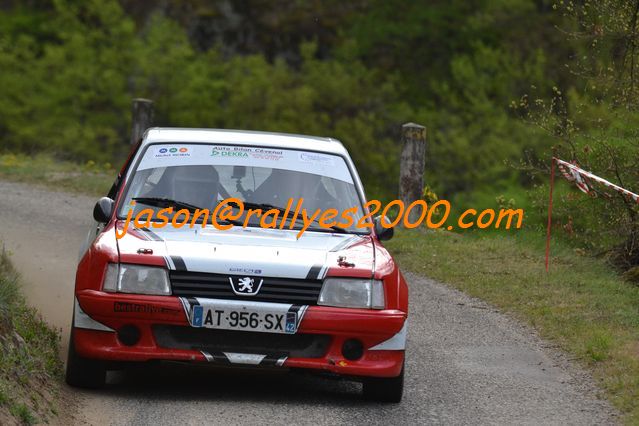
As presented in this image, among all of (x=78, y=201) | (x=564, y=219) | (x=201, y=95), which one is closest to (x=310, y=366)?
(x=564, y=219)

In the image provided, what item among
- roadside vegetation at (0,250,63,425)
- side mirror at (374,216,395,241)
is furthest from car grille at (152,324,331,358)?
side mirror at (374,216,395,241)

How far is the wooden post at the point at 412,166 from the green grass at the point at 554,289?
0.71 metres

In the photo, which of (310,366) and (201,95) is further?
(201,95)

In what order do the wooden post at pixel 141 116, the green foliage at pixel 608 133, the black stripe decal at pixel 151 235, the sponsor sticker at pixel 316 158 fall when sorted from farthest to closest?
the wooden post at pixel 141 116 < the green foliage at pixel 608 133 < the sponsor sticker at pixel 316 158 < the black stripe decal at pixel 151 235

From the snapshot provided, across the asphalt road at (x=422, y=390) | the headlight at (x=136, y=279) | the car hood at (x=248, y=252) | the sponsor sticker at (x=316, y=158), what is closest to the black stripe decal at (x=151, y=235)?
the car hood at (x=248, y=252)

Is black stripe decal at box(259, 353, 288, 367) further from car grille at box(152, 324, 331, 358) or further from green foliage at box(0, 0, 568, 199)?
green foliage at box(0, 0, 568, 199)

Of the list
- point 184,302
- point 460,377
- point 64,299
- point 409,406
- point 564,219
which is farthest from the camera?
point 564,219

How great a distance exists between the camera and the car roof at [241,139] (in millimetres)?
9312

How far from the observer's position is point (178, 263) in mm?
7746

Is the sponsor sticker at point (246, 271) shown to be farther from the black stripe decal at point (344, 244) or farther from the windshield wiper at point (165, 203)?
the windshield wiper at point (165, 203)

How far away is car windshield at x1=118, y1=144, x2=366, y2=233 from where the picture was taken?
879 cm

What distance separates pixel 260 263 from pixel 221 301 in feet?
1.05

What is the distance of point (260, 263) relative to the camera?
7.80 metres

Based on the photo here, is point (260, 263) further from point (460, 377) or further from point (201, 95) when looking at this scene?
point (201, 95)
